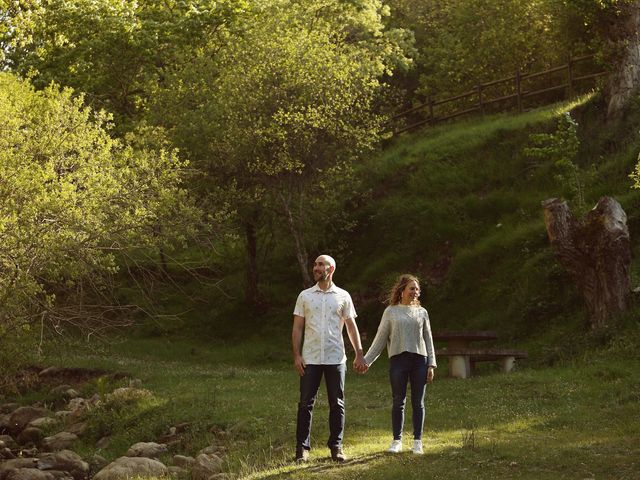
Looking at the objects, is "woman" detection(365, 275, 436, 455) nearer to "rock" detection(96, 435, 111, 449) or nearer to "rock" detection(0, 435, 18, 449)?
"rock" detection(96, 435, 111, 449)

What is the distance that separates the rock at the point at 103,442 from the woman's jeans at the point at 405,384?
10714mm

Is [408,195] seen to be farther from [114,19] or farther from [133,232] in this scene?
[133,232]

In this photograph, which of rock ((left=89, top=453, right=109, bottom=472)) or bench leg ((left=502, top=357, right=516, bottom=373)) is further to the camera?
bench leg ((left=502, top=357, right=516, bottom=373))

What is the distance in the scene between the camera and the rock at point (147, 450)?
2028 centimetres

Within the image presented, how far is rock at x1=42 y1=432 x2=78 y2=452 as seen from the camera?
23.7 m

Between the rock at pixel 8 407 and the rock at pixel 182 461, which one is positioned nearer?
the rock at pixel 182 461

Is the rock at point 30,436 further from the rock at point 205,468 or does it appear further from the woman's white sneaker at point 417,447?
the woman's white sneaker at point 417,447

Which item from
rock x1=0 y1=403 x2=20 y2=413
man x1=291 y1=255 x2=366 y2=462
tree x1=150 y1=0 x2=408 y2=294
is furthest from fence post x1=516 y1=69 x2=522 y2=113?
man x1=291 y1=255 x2=366 y2=462

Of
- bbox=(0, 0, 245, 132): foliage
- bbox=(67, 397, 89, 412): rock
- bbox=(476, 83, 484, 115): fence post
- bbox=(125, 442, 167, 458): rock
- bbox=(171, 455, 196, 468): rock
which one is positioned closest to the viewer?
bbox=(171, 455, 196, 468): rock

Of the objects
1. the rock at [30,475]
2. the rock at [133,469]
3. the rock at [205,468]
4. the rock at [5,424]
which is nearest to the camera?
the rock at [205,468]

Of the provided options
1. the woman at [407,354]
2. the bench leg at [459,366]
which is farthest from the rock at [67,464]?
the bench leg at [459,366]

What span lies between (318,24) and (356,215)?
832 cm

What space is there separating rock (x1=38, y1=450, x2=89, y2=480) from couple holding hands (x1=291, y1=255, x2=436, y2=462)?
803 centimetres

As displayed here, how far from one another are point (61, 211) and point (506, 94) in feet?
116
